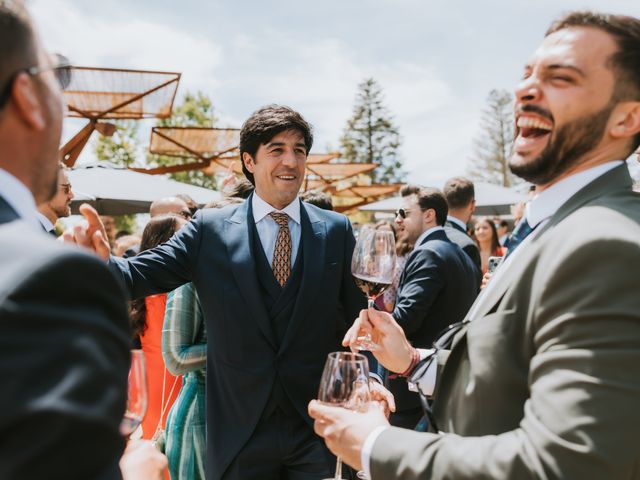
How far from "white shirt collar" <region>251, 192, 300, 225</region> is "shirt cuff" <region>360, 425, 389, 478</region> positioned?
1.68 m

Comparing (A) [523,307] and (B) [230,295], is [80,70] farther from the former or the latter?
(A) [523,307]

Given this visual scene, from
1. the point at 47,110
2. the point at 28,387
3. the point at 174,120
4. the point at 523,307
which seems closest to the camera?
the point at 28,387

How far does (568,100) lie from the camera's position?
1.40 metres

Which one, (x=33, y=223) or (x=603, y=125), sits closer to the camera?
(x=33, y=223)

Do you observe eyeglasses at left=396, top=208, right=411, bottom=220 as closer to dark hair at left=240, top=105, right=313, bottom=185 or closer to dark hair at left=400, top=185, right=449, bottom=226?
dark hair at left=400, top=185, right=449, bottom=226

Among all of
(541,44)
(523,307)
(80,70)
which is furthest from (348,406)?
(80,70)

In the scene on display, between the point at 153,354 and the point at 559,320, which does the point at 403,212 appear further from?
the point at 559,320

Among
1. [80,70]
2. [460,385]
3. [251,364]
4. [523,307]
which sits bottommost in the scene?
[251,364]

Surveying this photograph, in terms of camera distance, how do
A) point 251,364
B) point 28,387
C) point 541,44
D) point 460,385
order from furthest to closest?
point 251,364
point 541,44
point 460,385
point 28,387

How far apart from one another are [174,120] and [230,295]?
2873 cm

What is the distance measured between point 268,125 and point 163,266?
98 centimetres

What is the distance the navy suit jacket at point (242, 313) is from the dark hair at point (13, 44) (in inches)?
67.3

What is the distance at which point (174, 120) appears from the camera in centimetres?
2933

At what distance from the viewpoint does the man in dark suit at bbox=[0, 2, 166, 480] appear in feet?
2.31
